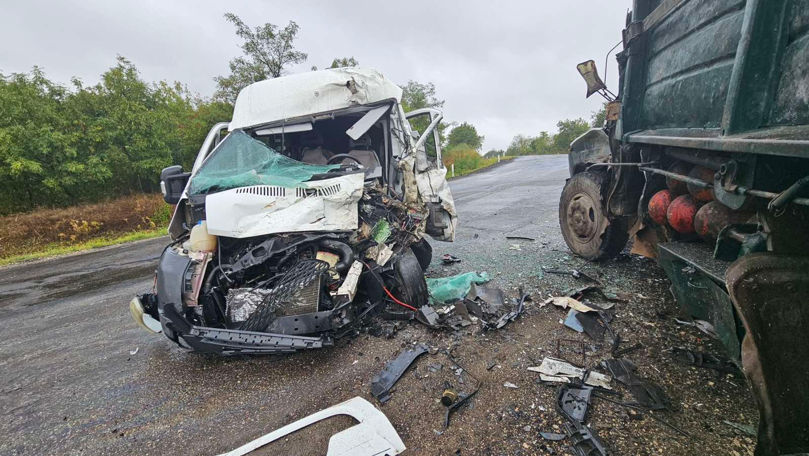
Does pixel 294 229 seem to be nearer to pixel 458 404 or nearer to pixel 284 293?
pixel 284 293

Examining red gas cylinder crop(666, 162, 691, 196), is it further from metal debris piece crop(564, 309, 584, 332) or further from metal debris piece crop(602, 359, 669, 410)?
metal debris piece crop(602, 359, 669, 410)

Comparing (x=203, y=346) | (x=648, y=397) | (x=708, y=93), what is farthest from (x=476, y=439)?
(x=708, y=93)

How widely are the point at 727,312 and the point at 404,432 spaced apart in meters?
1.79

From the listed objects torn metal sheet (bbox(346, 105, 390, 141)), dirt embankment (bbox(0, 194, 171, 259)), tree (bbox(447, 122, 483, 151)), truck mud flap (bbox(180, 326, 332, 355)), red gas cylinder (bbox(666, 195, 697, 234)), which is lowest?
dirt embankment (bbox(0, 194, 171, 259))

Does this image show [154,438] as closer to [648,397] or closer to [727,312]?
[648,397]

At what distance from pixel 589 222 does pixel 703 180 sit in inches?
69.3

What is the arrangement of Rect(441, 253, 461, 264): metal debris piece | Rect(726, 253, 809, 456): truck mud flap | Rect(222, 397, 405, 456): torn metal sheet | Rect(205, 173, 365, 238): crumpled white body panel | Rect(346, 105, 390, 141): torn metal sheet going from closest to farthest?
Rect(726, 253, 809, 456): truck mud flap
Rect(222, 397, 405, 456): torn metal sheet
Rect(205, 173, 365, 238): crumpled white body panel
Rect(346, 105, 390, 141): torn metal sheet
Rect(441, 253, 461, 264): metal debris piece

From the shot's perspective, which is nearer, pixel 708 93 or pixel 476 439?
pixel 476 439

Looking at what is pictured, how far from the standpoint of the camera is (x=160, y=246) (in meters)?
7.75

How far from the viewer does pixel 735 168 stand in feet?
5.24

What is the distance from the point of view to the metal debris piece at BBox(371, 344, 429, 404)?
6.81 ft

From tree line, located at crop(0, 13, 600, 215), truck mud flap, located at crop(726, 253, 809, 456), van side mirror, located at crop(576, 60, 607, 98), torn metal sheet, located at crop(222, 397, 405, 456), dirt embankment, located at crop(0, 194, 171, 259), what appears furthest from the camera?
tree line, located at crop(0, 13, 600, 215)

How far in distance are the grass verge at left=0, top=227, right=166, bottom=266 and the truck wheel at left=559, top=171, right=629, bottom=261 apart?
11.5 metres

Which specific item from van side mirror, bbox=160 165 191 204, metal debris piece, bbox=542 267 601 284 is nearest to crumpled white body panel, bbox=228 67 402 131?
van side mirror, bbox=160 165 191 204
